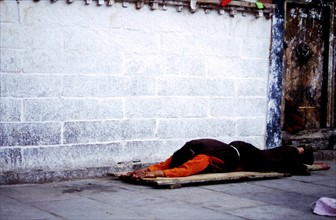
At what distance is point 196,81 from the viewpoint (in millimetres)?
8367

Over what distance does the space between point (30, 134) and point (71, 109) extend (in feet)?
1.91

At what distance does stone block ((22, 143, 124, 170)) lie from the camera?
718 cm

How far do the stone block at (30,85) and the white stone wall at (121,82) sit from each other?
0.01 metres

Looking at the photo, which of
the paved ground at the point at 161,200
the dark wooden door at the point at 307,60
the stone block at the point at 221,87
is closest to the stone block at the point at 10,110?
the paved ground at the point at 161,200

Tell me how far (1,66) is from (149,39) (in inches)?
77.6

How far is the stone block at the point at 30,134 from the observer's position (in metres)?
6.97

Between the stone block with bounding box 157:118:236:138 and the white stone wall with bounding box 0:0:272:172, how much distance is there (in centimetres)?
1

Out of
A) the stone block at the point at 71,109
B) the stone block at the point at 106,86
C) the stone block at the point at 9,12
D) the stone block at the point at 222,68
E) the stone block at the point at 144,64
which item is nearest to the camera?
the stone block at the point at 9,12

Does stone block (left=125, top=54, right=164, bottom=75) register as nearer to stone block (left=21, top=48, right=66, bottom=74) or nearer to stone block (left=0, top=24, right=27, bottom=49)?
stone block (left=21, top=48, right=66, bottom=74)

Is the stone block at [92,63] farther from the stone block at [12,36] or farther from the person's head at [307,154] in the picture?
the person's head at [307,154]

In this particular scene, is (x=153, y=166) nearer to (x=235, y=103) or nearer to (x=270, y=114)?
(x=235, y=103)

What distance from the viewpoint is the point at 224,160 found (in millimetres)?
7570

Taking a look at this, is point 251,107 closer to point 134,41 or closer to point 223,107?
point 223,107

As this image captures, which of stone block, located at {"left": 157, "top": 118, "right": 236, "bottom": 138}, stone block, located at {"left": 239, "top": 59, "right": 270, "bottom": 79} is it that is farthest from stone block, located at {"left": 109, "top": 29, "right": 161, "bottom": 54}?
stone block, located at {"left": 239, "top": 59, "right": 270, "bottom": 79}
